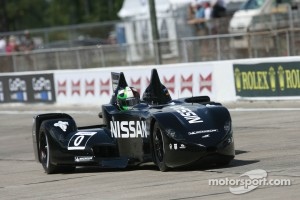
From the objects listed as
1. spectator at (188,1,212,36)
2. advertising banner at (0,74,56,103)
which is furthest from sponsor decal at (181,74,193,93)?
spectator at (188,1,212,36)


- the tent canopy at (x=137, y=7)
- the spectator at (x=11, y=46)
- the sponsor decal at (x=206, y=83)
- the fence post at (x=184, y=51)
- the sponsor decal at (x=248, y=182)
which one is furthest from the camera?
the tent canopy at (x=137, y=7)

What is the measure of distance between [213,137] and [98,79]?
680 inches

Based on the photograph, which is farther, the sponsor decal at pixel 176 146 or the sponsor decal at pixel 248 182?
the sponsor decal at pixel 176 146

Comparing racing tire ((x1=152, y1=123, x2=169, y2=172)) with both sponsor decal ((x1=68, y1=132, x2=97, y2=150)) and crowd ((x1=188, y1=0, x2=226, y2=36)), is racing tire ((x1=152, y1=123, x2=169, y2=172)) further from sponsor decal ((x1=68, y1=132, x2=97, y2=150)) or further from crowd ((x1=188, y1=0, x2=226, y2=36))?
crowd ((x1=188, y1=0, x2=226, y2=36))

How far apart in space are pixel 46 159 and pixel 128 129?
5.84 ft

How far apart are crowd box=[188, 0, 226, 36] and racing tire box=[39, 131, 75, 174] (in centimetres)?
2143

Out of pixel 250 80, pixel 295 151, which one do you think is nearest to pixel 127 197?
pixel 295 151

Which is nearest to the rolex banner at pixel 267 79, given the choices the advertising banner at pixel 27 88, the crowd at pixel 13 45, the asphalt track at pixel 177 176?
the asphalt track at pixel 177 176

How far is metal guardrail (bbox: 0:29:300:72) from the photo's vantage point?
27172 mm

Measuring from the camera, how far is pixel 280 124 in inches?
727

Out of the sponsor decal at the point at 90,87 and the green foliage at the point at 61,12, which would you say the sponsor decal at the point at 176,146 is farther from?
the green foliage at the point at 61,12

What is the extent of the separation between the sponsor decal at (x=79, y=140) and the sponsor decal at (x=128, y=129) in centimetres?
39

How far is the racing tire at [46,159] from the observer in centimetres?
1430

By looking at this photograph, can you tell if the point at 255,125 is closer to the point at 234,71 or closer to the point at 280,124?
the point at 280,124
